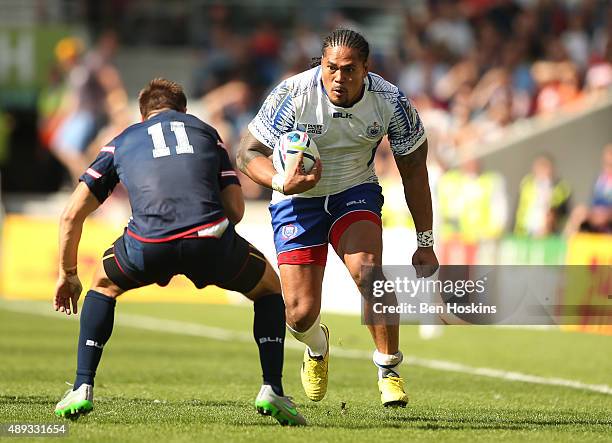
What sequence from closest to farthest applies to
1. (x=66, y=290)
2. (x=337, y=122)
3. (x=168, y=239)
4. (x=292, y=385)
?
1. (x=168, y=239)
2. (x=66, y=290)
3. (x=337, y=122)
4. (x=292, y=385)

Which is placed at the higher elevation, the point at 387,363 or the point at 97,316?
the point at 97,316

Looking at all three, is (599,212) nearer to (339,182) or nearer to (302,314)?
(339,182)

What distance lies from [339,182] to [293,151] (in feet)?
3.22

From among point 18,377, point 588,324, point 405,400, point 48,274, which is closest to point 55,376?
point 18,377

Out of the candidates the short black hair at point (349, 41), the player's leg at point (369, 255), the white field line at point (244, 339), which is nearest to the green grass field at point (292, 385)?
the white field line at point (244, 339)

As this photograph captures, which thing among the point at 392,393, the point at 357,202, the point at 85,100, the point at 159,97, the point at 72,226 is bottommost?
the point at 392,393

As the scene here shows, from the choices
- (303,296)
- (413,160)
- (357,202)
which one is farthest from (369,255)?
(413,160)

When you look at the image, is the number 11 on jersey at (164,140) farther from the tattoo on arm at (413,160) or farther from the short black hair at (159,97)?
the tattoo on arm at (413,160)

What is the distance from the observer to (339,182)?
8.80 meters

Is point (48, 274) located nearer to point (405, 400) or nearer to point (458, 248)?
point (458, 248)

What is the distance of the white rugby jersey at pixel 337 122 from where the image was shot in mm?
8477

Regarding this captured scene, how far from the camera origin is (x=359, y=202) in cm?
879

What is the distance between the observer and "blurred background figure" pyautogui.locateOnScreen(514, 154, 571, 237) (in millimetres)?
19734

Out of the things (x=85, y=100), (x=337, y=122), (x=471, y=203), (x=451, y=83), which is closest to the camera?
(x=337, y=122)
